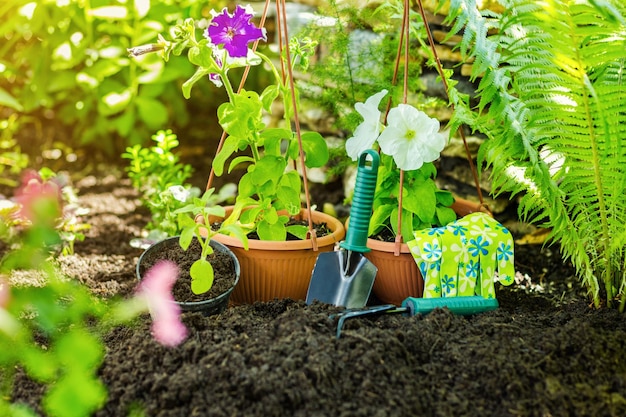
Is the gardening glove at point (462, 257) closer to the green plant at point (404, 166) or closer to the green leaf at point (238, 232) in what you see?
the green plant at point (404, 166)

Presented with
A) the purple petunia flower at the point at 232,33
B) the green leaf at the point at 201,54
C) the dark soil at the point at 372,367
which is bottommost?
the dark soil at the point at 372,367

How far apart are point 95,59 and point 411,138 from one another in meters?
2.23

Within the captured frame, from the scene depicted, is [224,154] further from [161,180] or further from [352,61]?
[352,61]

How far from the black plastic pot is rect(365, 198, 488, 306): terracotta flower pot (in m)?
0.47

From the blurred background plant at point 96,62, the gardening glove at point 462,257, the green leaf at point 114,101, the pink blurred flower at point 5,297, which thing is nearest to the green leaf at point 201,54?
the gardening glove at point 462,257

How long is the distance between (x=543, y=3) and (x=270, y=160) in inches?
38.2

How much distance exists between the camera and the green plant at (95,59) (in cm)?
333

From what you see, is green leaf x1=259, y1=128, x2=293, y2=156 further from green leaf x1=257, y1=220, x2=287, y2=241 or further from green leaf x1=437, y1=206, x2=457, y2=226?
green leaf x1=437, y1=206, x2=457, y2=226

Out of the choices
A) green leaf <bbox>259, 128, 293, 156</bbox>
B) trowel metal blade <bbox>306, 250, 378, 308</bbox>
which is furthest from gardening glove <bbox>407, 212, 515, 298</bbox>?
green leaf <bbox>259, 128, 293, 156</bbox>

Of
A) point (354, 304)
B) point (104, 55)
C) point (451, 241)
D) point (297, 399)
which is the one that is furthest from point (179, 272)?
point (104, 55)

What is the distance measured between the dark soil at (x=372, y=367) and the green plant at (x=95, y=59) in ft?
6.18

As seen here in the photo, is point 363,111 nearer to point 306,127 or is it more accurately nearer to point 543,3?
point 543,3

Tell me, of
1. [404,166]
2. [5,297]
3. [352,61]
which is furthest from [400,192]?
[5,297]

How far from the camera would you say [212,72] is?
2094mm
